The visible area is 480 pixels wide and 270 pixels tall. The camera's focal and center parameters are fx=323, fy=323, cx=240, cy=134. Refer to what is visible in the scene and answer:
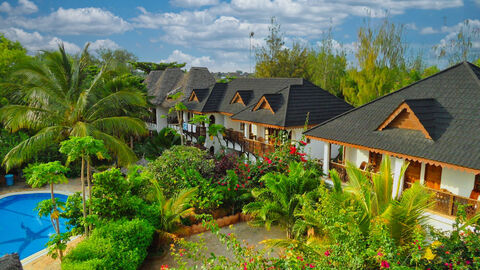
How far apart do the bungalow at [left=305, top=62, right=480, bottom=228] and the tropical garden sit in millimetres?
1596

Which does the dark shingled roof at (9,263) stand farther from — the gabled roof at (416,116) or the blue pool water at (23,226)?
the gabled roof at (416,116)

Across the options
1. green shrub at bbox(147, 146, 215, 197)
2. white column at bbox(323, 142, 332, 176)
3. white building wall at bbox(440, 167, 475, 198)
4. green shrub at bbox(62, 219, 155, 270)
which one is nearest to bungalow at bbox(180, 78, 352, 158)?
white column at bbox(323, 142, 332, 176)

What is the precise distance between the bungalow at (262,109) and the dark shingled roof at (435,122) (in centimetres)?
301

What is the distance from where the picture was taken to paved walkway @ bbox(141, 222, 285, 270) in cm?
895

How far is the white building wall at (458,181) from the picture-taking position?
9953 millimetres

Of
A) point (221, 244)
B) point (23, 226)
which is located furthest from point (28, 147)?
point (221, 244)

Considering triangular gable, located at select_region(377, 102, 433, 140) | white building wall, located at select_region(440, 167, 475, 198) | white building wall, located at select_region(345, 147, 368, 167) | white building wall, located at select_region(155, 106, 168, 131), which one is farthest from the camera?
white building wall, located at select_region(155, 106, 168, 131)

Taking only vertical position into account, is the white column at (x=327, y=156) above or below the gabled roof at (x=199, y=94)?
below

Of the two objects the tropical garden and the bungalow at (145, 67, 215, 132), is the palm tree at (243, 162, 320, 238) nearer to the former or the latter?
the tropical garden

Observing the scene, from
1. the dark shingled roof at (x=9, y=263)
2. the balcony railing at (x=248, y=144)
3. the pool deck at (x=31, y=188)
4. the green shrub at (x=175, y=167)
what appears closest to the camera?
the dark shingled roof at (x=9, y=263)

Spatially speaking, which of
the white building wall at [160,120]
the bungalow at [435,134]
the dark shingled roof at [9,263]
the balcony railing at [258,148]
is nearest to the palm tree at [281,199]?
the bungalow at [435,134]

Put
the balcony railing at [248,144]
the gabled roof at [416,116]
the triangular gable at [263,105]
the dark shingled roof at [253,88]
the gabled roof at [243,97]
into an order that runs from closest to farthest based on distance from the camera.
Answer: the gabled roof at [416,116] → the balcony railing at [248,144] → the triangular gable at [263,105] → the dark shingled roof at [253,88] → the gabled roof at [243,97]

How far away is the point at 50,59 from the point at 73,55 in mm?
1696

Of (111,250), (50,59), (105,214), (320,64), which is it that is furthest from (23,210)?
(320,64)
